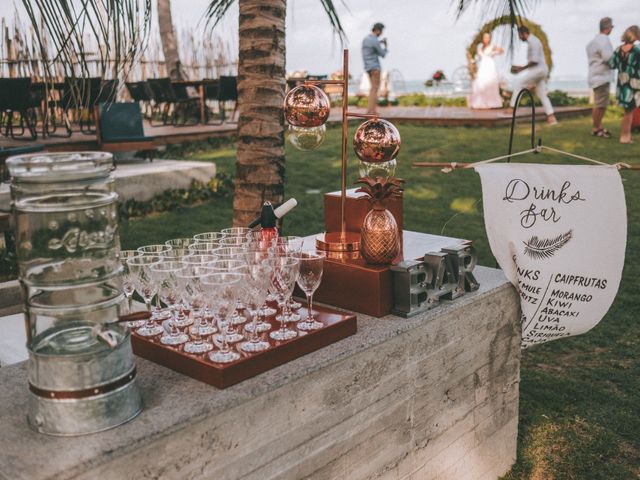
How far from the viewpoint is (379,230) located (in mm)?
2145

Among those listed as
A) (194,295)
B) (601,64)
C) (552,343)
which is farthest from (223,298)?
(601,64)

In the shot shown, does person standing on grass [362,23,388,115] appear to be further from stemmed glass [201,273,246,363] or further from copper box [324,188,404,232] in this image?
stemmed glass [201,273,246,363]

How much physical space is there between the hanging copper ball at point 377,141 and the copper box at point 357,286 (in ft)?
1.24

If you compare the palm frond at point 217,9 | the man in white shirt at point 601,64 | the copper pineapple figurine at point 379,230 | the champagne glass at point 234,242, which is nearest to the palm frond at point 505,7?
the palm frond at point 217,9

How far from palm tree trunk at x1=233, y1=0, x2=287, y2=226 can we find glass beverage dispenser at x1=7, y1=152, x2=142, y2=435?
2.08m

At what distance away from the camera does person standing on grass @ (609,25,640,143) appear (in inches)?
360

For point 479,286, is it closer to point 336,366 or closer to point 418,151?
point 336,366

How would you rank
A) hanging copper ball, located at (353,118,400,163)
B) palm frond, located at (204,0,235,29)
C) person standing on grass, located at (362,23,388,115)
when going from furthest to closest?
1. person standing on grass, located at (362,23,388,115)
2. palm frond, located at (204,0,235,29)
3. hanging copper ball, located at (353,118,400,163)

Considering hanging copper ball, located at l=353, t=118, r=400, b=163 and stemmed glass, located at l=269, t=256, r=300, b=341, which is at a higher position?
hanging copper ball, located at l=353, t=118, r=400, b=163

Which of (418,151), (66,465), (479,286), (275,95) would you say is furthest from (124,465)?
(418,151)

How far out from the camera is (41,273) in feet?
4.62

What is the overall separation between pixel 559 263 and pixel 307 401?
133 centimetres

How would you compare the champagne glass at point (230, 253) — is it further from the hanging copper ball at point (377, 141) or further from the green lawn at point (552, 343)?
the green lawn at point (552, 343)

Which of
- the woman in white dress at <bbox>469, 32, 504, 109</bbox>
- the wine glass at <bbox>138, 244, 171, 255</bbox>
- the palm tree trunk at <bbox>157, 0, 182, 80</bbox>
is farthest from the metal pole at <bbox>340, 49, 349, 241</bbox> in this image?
the woman in white dress at <bbox>469, 32, 504, 109</bbox>
